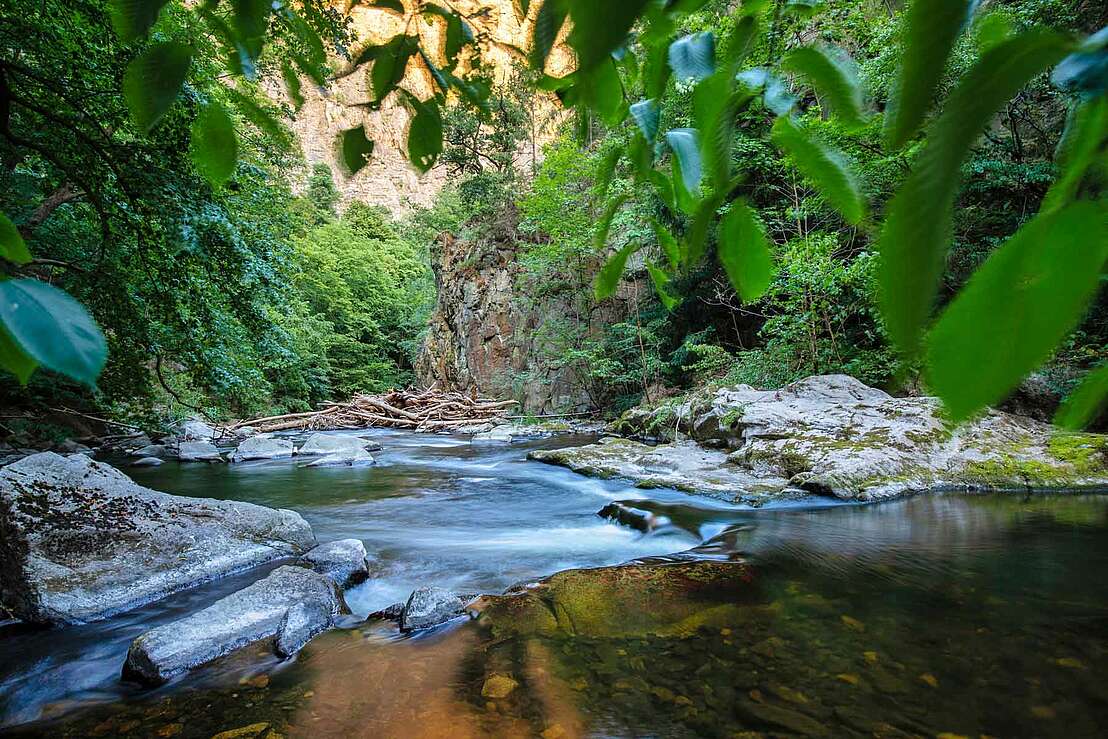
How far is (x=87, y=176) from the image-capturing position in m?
3.55

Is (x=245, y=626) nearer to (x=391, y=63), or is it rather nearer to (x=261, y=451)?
(x=391, y=63)

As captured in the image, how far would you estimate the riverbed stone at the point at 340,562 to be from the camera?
3363mm

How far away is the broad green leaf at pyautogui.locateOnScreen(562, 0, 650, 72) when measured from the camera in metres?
0.33

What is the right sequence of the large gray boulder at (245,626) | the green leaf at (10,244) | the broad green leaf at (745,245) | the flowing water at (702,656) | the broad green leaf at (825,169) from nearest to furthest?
the green leaf at (10,244) → the broad green leaf at (825,169) → the broad green leaf at (745,245) → the flowing water at (702,656) → the large gray boulder at (245,626)

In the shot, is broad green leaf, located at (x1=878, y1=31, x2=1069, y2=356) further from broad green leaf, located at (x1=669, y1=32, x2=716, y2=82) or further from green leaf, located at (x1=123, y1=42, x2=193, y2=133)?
green leaf, located at (x1=123, y1=42, x2=193, y2=133)

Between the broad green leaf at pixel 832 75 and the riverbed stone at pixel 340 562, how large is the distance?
3.50m

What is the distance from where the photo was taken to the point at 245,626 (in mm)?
2529

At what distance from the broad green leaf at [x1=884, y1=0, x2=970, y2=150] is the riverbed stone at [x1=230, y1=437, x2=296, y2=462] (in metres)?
11.0

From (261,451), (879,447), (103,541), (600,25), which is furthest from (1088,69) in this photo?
(261,451)

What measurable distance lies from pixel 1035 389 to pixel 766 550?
5925 mm

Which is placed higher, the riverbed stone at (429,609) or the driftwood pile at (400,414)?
the driftwood pile at (400,414)

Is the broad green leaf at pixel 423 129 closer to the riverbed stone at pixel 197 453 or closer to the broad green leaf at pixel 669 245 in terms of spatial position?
the broad green leaf at pixel 669 245

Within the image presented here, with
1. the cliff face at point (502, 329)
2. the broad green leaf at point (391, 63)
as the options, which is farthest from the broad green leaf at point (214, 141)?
the cliff face at point (502, 329)

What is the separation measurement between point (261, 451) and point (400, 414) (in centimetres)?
728
